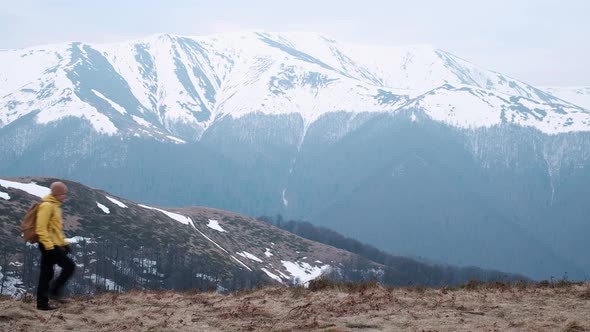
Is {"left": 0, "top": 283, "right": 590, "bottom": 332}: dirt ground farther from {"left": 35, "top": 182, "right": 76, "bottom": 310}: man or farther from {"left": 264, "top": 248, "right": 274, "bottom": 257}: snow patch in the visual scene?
{"left": 264, "top": 248, "right": 274, "bottom": 257}: snow patch

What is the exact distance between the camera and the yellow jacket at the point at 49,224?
19.1m

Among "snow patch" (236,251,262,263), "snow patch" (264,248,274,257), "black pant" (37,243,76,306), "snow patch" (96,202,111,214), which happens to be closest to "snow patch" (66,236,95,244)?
"snow patch" (96,202,111,214)

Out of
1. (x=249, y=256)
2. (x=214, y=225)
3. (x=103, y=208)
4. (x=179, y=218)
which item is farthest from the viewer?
(x=214, y=225)

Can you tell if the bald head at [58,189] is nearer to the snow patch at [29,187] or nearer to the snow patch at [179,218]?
the snow patch at [29,187]

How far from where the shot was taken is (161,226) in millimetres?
144500

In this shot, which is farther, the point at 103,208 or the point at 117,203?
the point at 117,203

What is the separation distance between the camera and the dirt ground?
60.5 ft

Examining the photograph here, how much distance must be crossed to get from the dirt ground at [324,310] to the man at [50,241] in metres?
0.75

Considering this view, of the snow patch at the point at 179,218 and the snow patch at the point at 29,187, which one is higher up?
the snow patch at the point at 29,187

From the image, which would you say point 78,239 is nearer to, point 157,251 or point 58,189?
point 157,251

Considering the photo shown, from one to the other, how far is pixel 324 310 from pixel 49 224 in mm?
8226

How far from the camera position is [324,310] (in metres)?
20.7

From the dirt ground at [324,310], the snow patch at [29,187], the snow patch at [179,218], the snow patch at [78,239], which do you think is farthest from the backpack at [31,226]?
the snow patch at [179,218]

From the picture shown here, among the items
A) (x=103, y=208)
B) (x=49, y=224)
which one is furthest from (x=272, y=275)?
(x=49, y=224)
